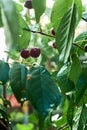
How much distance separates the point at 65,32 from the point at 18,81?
15 cm

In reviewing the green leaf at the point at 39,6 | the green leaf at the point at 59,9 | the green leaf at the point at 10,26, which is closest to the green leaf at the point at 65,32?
the green leaf at the point at 59,9

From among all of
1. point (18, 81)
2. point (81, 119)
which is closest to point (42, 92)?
point (18, 81)

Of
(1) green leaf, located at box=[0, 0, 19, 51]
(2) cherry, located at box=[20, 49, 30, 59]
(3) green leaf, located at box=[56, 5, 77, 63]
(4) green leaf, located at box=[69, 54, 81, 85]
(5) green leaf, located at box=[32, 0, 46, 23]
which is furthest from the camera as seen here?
(2) cherry, located at box=[20, 49, 30, 59]

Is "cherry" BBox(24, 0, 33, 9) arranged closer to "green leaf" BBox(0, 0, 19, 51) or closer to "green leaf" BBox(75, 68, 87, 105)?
"green leaf" BBox(75, 68, 87, 105)

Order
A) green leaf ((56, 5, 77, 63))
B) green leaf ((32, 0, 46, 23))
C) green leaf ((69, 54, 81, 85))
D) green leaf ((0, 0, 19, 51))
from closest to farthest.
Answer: green leaf ((0, 0, 19, 51))
green leaf ((32, 0, 46, 23))
green leaf ((56, 5, 77, 63))
green leaf ((69, 54, 81, 85))

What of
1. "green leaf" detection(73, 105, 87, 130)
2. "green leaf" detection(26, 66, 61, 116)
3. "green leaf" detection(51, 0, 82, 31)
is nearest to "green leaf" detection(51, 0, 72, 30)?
"green leaf" detection(51, 0, 82, 31)

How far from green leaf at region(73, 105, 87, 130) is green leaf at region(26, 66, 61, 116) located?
0.46 feet

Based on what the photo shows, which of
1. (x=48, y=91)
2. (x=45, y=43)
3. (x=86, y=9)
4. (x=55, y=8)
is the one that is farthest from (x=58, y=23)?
(x=45, y=43)

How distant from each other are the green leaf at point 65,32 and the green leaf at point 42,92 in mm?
78

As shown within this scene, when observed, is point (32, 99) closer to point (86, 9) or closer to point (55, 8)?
point (55, 8)

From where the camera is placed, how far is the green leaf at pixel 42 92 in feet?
2.02

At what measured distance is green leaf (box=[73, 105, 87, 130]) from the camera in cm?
76

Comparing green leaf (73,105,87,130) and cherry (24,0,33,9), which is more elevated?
cherry (24,0,33,9)

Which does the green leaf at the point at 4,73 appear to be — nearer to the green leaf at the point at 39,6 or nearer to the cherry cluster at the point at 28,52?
the cherry cluster at the point at 28,52
